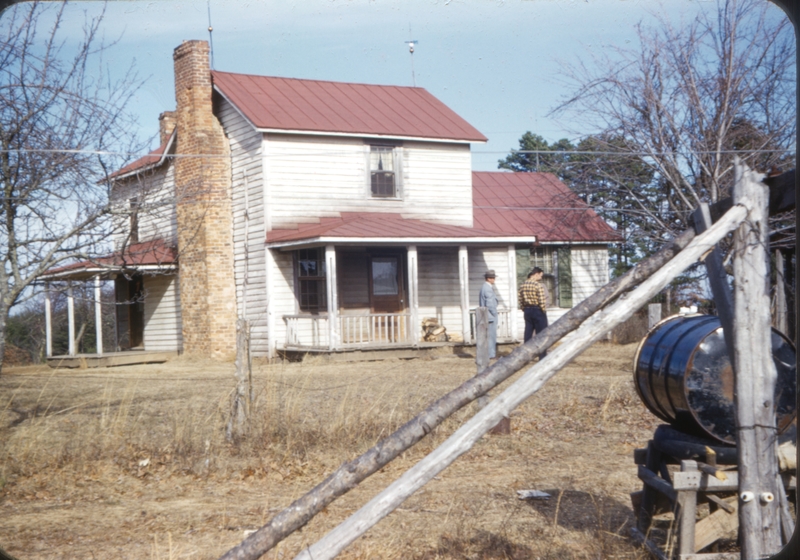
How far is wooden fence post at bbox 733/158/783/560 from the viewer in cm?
376

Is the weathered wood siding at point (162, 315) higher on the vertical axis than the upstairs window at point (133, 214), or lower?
lower

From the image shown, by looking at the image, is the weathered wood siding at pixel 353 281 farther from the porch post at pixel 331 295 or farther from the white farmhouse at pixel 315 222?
the porch post at pixel 331 295

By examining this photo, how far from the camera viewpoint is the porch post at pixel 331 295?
59.6ft

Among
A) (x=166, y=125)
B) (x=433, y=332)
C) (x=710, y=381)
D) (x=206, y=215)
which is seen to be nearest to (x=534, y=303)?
(x=433, y=332)

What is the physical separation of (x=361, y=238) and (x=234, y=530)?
41.1ft

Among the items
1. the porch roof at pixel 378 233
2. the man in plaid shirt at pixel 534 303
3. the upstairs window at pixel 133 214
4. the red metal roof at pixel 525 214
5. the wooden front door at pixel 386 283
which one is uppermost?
the red metal roof at pixel 525 214

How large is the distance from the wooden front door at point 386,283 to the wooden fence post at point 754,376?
55.1 feet

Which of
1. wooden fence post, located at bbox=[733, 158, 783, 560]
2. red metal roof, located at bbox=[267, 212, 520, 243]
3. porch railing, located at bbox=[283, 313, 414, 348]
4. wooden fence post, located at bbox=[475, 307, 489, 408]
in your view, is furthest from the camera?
porch railing, located at bbox=[283, 313, 414, 348]

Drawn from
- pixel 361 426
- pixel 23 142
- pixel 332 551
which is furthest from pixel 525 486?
pixel 23 142

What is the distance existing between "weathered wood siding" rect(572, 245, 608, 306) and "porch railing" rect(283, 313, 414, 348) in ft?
21.9

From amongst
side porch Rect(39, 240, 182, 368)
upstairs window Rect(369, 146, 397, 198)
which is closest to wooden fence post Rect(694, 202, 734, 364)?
side porch Rect(39, 240, 182, 368)

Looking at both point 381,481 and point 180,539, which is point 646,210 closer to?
point 381,481

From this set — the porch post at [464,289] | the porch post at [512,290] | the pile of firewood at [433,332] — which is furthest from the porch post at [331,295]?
the porch post at [512,290]

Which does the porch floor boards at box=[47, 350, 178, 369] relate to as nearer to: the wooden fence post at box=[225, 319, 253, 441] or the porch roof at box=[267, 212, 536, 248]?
the porch roof at box=[267, 212, 536, 248]
